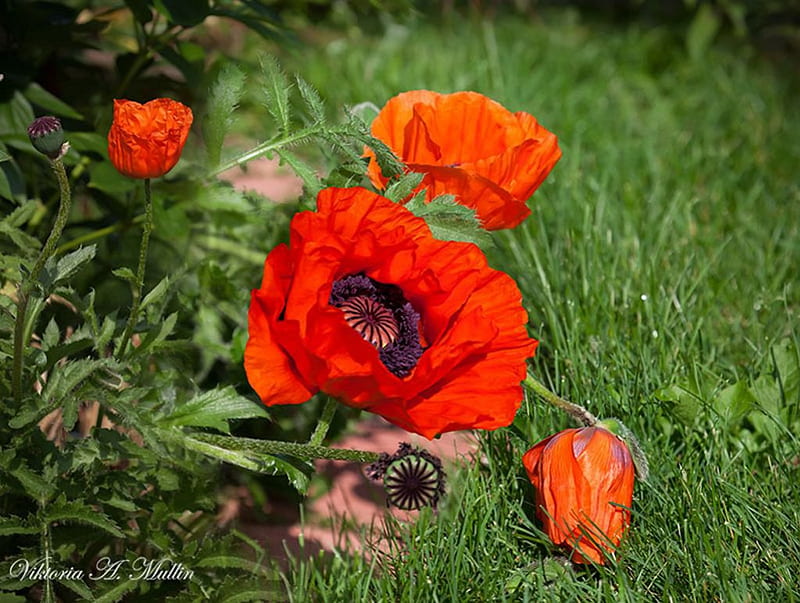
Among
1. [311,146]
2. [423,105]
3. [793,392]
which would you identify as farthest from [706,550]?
[311,146]

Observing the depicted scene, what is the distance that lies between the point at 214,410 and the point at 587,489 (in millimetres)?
520

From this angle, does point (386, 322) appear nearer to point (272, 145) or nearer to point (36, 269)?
point (272, 145)

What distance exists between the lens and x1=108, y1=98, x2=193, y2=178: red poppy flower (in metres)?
1.12

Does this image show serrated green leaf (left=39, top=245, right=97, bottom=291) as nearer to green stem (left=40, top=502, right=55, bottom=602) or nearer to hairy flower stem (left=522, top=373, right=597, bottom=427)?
green stem (left=40, top=502, right=55, bottom=602)

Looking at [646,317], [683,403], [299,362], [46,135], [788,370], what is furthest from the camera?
[646,317]

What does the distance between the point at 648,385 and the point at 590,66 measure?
2141 mm

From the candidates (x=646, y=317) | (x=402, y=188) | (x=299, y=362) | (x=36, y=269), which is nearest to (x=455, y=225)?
(x=402, y=188)

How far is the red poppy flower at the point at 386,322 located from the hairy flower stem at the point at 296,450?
0.07m

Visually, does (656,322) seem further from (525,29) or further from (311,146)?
(525,29)

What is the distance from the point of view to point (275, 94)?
4.62 ft

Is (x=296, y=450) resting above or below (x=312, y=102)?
below

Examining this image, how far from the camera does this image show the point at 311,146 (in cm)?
304

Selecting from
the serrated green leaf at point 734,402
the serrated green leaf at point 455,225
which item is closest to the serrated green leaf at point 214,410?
the serrated green leaf at point 455,225

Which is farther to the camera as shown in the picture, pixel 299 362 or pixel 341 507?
pixel 341 507
